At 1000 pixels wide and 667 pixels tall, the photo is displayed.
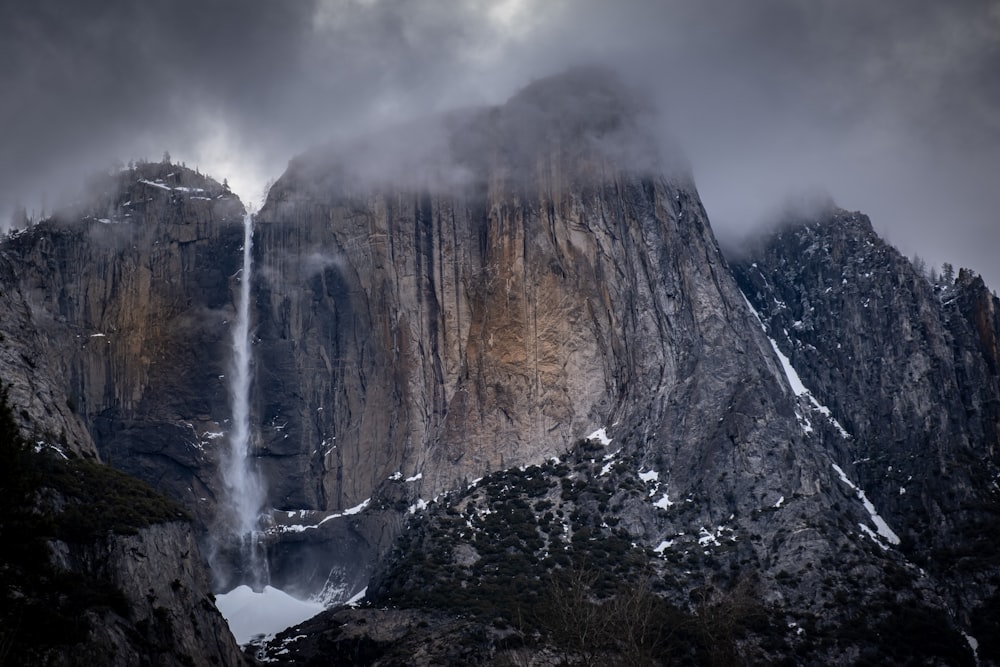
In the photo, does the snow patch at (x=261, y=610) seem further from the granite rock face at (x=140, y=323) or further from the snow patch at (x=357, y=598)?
the granite rock face at (x=140, y=323)

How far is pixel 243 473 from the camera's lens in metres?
126

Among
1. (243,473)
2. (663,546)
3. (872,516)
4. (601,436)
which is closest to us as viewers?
(663,546)

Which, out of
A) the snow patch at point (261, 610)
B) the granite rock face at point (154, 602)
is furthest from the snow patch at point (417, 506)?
the granite rock face at point (154, 602)

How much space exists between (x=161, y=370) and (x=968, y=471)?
3369 inches

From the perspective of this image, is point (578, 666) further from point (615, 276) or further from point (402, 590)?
point (615, 276)

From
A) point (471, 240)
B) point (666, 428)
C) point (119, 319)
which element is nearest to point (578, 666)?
point (666, 428)

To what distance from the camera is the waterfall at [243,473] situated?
4875 inches

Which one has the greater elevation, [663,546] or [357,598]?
[663,546]

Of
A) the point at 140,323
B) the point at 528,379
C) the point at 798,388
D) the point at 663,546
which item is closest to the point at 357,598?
the point at 528,379

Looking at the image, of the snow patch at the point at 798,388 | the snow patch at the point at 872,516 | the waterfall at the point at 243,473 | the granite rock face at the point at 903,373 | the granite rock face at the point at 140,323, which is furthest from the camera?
the granite rock face at the point at 140,323

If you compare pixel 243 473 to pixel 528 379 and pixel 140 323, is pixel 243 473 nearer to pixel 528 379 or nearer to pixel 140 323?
pixel 140 323

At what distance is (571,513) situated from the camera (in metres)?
105

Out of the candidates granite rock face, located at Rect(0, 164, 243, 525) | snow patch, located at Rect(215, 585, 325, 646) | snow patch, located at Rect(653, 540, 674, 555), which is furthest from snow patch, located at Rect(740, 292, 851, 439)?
granite rock face, located at Rect(0, 164, 243, 525)

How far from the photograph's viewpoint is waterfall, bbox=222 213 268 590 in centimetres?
12381
